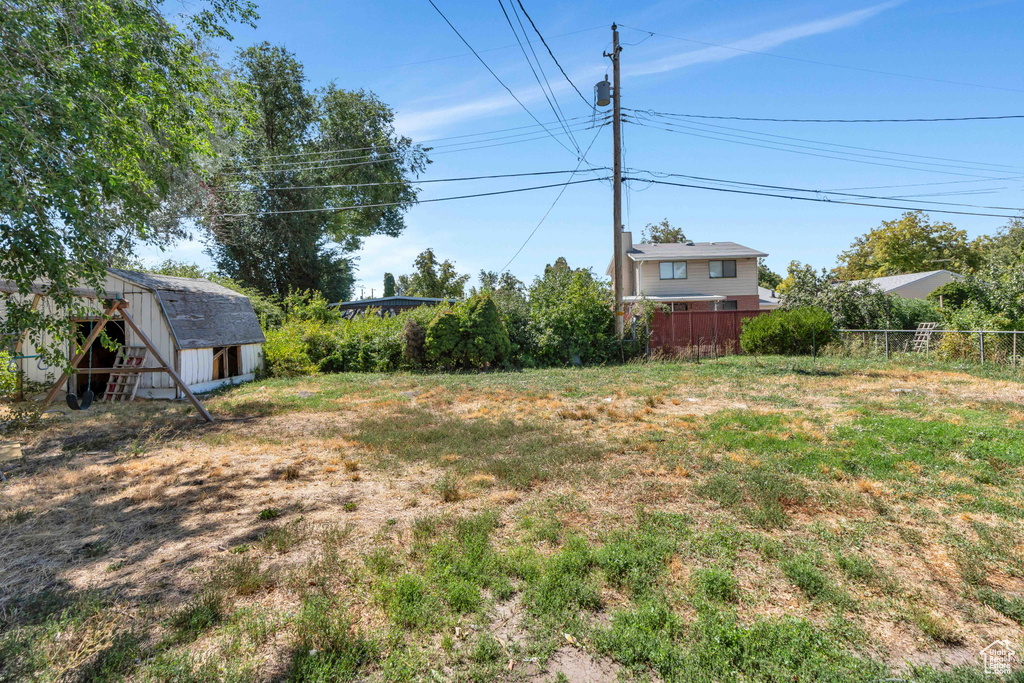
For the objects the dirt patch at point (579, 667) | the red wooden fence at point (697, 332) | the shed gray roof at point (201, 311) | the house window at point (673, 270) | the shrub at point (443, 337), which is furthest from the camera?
the house window at point (673, 270)

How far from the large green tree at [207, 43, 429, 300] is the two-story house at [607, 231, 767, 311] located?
1512 centimetres

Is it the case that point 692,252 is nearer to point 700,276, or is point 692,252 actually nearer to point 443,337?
point 700,276

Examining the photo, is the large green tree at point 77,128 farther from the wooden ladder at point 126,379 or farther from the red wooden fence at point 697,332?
the red wooden fence at point 697,332

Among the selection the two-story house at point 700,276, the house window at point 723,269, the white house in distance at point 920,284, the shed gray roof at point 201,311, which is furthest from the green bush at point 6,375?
the white house in distance at point 920,284

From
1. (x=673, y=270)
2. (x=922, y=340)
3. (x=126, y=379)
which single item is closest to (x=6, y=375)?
(x=126, y=379)

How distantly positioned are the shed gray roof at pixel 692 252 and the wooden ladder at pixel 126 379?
24.3m

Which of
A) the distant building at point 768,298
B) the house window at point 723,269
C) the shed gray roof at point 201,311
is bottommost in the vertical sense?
the shed gray roof at point 201,311

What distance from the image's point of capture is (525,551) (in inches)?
164

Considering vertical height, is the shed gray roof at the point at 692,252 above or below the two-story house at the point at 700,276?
above

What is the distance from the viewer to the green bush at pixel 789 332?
1933 cm

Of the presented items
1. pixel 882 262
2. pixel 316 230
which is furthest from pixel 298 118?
pixel 882 262

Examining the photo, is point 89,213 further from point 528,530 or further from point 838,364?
point 838,364

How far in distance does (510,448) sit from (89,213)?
707 cm

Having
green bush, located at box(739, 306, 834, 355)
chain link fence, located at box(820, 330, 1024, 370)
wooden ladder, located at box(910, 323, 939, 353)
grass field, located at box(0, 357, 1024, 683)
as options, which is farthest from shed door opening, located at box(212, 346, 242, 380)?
wooden ladder, located at box(910, 323, 939, 353)
